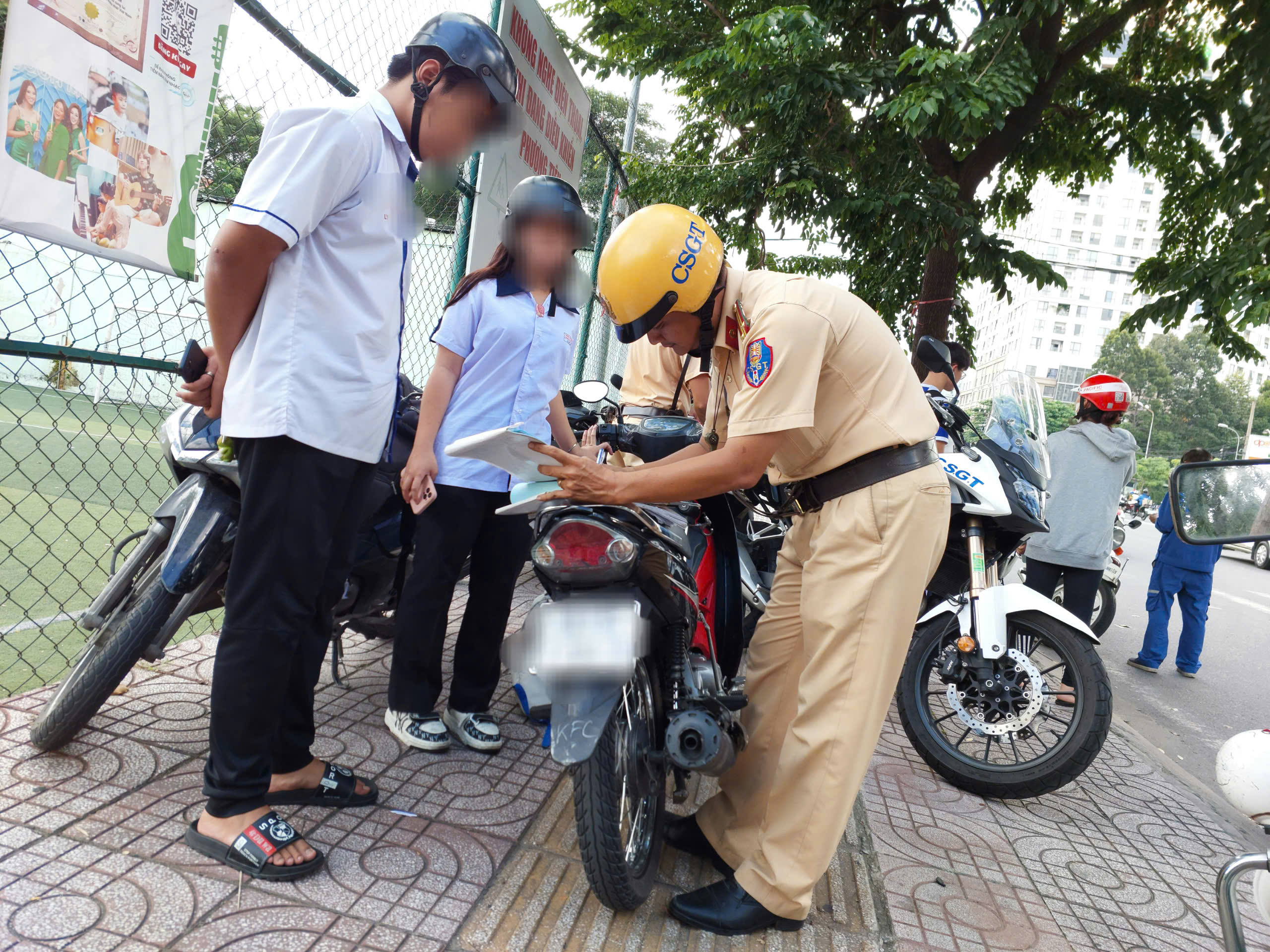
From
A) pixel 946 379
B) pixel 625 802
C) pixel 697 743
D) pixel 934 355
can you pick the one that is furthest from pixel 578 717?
pixel 946 379

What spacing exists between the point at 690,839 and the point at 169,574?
63.4 inches

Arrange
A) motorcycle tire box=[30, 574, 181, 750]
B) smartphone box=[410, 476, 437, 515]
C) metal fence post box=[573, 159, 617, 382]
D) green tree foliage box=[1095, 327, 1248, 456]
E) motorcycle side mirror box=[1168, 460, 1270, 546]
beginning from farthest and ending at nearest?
1. green tree foliage box=[1095, 327, 1248, 456]
2. metal fence post box=[573, 159, 617, 382]
3. smartphone box=[410, 476, 437, 515]
4. motorcycle tire box=[30, 574, 181, 750]
5. motorcycle side mirror box=[1168, 460, 1270, 546]

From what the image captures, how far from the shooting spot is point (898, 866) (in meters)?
2.68

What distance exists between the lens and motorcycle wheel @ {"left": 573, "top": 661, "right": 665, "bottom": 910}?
1.94 m

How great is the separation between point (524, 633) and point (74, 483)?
673 centimetres

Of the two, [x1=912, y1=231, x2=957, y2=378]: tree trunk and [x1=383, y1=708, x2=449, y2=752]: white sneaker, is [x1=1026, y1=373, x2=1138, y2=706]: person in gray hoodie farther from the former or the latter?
[x1=383, y1=708, x2=449, y2=752]: white sneaker

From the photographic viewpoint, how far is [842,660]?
2.12m

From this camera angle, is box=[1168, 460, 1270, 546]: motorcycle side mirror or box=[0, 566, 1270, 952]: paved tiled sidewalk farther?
box=[0, 566, 1270, 952]: paved tiled sidewalk

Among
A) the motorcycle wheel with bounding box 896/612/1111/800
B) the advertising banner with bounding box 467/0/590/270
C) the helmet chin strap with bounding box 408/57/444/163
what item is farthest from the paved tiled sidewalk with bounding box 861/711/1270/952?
the advertising banner with bounding box 467/0/590/270

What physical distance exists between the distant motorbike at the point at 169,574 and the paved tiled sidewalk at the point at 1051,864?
195cm

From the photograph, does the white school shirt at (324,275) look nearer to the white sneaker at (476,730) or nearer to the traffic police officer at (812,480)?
the traffic police officer at (812,480)

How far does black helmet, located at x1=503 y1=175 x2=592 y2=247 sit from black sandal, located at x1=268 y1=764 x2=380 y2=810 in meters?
1.70

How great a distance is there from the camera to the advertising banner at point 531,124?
4160 millimetres

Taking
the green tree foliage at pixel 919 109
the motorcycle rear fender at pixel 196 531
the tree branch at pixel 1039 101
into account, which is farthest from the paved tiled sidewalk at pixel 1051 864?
the tree branch at pixel 1039 101
